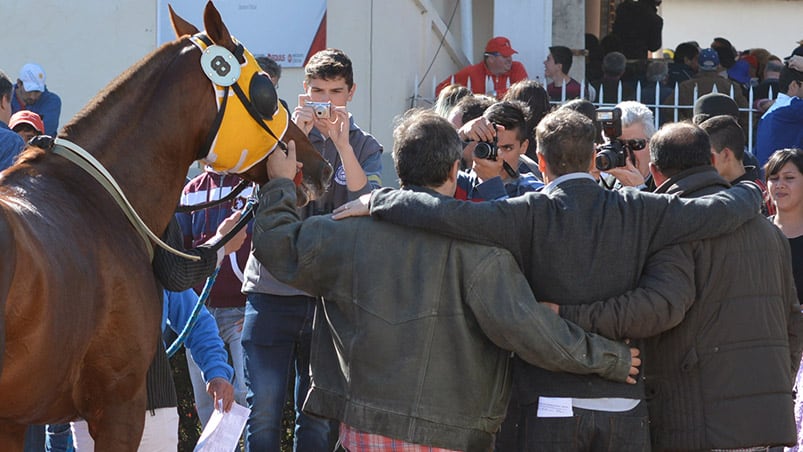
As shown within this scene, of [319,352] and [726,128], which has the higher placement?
[726,128]

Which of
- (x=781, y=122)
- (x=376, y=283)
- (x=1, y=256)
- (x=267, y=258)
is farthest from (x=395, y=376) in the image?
(x=781, y=122)

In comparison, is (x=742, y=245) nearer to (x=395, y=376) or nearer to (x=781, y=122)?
(x=395, y=376)

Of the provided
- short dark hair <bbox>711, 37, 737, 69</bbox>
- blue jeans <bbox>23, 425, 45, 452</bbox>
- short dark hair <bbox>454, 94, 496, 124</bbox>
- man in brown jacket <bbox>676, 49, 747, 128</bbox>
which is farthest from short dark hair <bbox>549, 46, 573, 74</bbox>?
blue jeans <bbox>23, 425, 45, 452</bbox>

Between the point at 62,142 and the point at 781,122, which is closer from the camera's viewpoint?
the point at 62,142

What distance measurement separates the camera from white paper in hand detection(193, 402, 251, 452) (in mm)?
4621

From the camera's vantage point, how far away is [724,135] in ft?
17.5

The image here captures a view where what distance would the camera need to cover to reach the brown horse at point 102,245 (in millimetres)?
3346

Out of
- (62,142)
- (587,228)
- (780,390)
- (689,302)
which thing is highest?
(62,142)

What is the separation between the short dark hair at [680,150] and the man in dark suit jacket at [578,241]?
0.31 meters

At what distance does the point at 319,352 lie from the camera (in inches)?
153

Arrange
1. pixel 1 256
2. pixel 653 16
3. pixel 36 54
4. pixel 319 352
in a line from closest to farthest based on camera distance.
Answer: pixel 1 256, pixel 319 352, pixel 36 54, pixel 653 16

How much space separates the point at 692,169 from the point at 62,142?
229 cm

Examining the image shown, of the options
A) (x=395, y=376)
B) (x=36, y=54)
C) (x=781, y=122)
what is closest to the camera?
(x=395, y=376)

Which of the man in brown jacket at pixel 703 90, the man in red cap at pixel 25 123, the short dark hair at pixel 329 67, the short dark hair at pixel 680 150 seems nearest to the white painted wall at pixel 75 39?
the man in red cap at pixel 25 123
